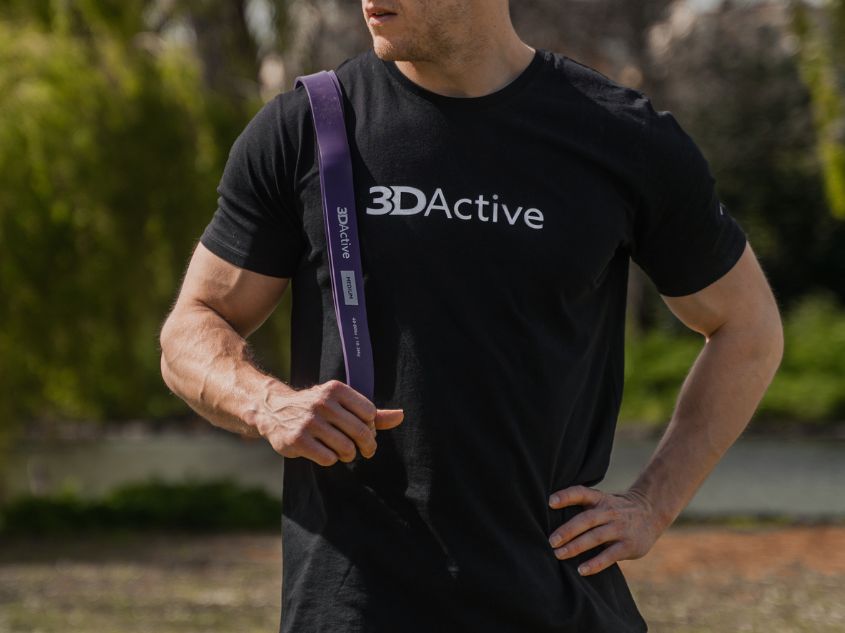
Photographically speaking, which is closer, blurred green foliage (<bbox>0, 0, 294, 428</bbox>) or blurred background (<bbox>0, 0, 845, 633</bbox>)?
blurred background (<bbox>0, 0, 845, 633</bbox>)

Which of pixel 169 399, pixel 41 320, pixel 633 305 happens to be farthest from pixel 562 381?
pixel 633 305

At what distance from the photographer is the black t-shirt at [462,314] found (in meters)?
2.14

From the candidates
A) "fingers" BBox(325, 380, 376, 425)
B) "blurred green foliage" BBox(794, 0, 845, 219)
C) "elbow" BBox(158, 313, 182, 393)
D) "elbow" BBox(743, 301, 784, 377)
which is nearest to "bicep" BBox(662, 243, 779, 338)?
"elbow" BBox(743, 301, 784, 377)

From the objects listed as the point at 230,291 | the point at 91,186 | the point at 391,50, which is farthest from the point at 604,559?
the point at 91,186

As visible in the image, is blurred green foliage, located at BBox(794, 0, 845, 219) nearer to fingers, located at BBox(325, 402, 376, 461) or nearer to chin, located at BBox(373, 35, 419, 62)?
chin, located at BBox(373, 35, 419, 62)

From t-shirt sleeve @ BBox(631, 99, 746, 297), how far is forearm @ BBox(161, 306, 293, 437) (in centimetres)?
69

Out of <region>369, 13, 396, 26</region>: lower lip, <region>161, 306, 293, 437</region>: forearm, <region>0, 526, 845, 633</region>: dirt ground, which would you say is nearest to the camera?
<region>161, 306, 293, 437</region>: forearm

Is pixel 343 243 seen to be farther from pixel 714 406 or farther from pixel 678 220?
pixel 714 406

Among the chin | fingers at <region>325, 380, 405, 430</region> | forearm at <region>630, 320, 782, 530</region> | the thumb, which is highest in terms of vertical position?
the chin

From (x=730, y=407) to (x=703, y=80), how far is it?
17236 millimetres

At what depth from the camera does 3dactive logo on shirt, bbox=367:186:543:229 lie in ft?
7.18

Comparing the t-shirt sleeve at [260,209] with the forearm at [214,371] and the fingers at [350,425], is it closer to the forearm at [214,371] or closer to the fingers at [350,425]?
the forearm at [214,371]

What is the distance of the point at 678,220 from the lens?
7.79ft

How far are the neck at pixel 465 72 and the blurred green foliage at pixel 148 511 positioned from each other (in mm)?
9282
